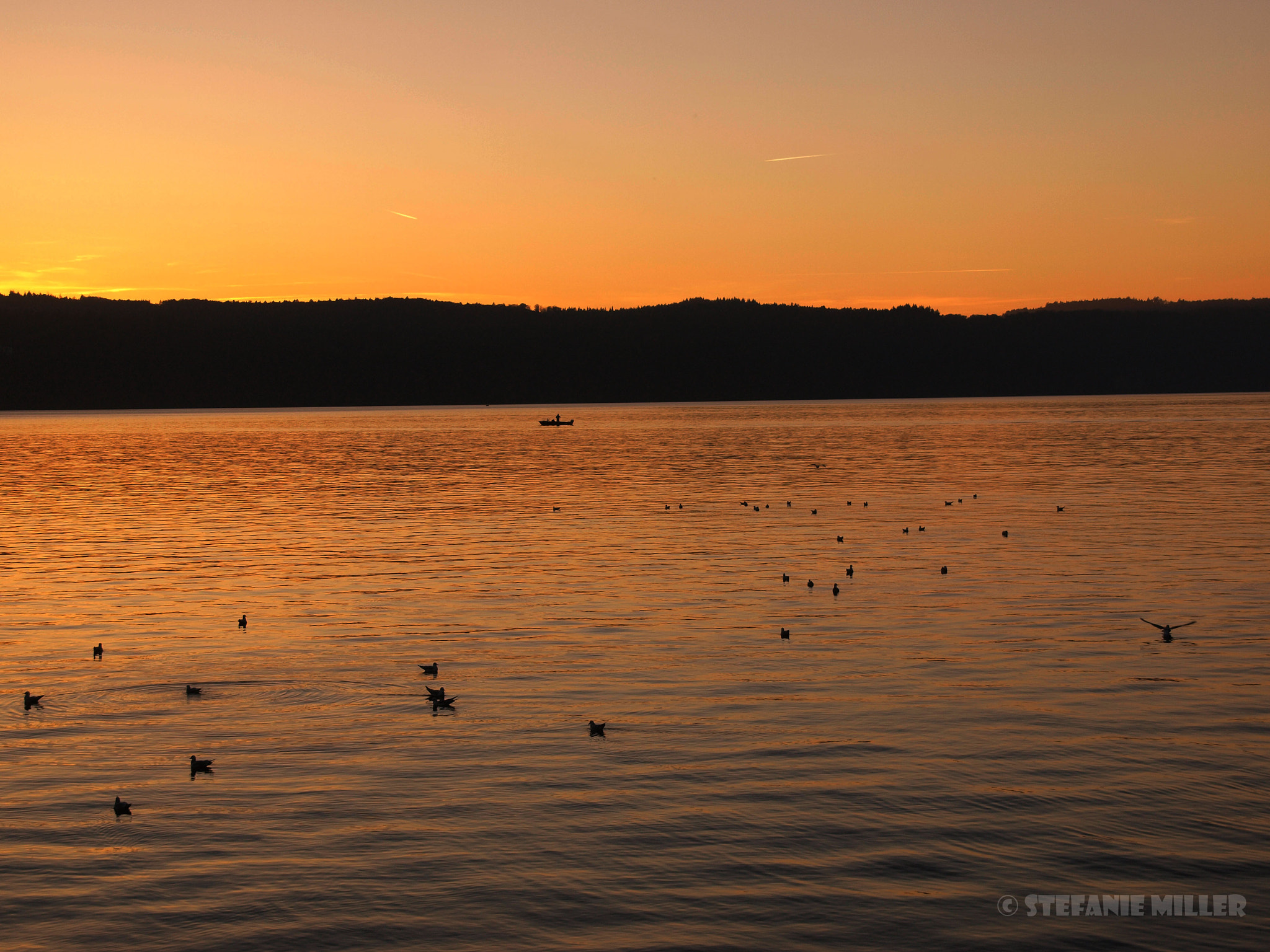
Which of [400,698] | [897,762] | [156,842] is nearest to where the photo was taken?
[156,842]

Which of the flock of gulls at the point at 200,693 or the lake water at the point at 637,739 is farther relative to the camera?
the flock of gulls at the point at 200,693

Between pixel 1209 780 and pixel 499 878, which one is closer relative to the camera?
pixel 499 878

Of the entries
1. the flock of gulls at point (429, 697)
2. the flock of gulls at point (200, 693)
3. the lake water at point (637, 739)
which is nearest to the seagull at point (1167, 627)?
the flock of gulls at point (429, 697)

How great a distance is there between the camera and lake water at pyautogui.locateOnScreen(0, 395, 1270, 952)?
12.9 meters

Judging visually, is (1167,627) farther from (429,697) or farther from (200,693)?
(200,693)

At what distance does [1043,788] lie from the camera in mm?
16266

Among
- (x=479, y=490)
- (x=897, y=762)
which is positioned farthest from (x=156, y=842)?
(x=479, y=490)

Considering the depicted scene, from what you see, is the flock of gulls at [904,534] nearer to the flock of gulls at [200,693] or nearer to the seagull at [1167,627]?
the seagull at [1167,627]

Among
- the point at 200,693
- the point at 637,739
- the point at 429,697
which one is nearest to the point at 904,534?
the point at 429,697

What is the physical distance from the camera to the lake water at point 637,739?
12938mm

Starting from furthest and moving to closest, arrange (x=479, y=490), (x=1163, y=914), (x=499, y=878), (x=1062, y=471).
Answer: (x=1062, y=471) → (x=479, y=490) → (x=499, y=878) → (x=1163, y=914)

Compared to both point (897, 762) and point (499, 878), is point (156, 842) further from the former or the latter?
point (897, 762)

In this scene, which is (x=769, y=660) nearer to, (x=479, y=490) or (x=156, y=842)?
(x=156, y=842)

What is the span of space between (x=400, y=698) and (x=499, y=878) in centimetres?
841
